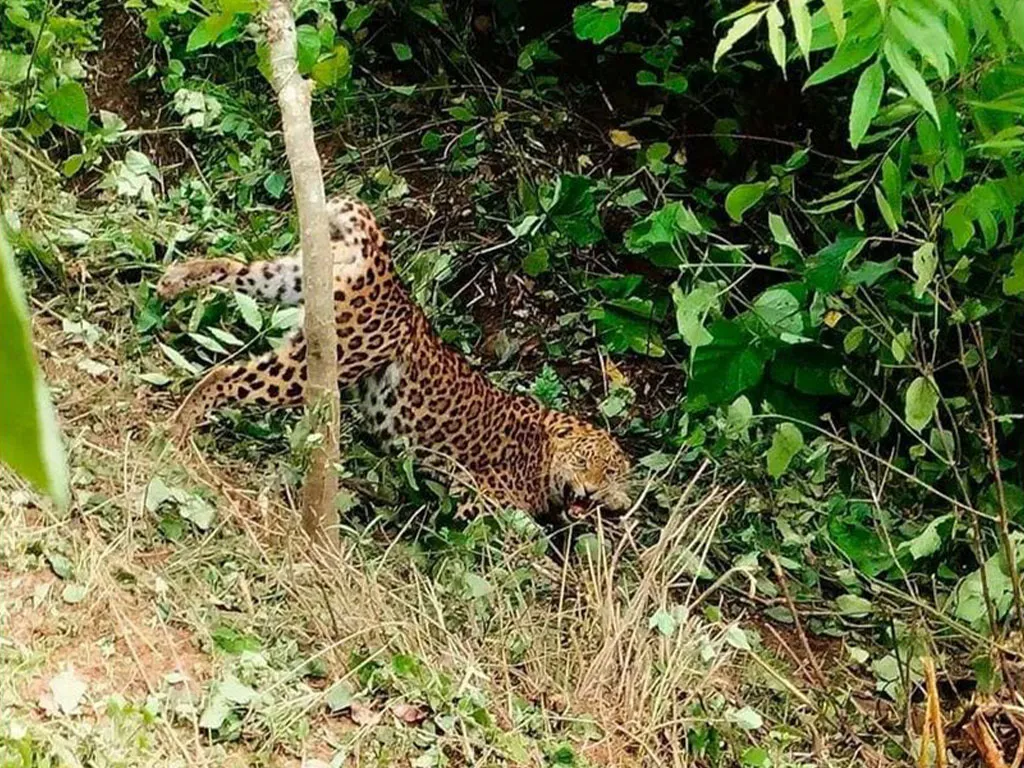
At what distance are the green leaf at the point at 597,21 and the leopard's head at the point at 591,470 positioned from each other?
65.3 inches

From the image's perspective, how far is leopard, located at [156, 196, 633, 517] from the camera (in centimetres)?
470

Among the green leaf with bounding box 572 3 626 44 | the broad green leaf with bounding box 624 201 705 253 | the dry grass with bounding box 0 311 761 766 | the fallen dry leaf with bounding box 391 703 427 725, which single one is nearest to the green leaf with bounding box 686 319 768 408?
the broad green leaf with bounding box 624 201 705 253

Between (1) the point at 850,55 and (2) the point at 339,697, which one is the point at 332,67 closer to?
(2) the point at 339,697

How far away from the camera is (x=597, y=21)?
5.70m

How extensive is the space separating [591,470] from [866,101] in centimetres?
296

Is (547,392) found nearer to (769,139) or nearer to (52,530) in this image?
(769,139)

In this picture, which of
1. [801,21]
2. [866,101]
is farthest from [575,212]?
[801,21]

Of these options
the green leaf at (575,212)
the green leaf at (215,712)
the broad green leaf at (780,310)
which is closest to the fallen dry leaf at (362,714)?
the green leaf at (215,712)

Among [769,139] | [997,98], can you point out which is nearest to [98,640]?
[997,98]

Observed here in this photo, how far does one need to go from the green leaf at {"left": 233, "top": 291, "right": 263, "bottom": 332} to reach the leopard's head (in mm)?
1410

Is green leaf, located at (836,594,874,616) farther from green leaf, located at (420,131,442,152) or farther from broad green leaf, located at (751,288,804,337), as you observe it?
green leaf, located at (420,131,442,152)

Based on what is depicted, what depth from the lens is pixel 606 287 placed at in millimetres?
5973

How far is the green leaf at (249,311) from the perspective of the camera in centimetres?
476

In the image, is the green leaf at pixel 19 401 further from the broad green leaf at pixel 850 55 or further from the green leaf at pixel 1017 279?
the green leaf at pixel 1017 279
